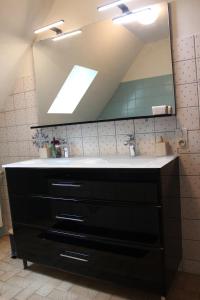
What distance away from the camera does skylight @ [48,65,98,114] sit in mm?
2244

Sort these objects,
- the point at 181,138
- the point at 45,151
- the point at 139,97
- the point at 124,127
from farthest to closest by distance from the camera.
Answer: the point at 45,151 < the point at 124,127 < the point at 139,97 < the point at 181,138

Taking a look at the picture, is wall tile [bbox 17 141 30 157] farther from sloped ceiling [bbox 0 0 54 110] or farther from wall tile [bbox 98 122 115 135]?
wall tile [bbox 98 122 115 135]

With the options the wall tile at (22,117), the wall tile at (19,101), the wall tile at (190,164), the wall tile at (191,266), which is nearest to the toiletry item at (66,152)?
the wall tile at (22,117)

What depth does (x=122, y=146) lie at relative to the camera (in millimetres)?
2154

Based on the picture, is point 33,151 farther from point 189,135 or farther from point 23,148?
point 189,135

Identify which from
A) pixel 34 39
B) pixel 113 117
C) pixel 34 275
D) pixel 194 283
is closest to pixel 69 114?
pixel 113 117

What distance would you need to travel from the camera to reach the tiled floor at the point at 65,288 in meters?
1.79

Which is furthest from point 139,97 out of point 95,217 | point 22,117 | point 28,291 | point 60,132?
point 28,291

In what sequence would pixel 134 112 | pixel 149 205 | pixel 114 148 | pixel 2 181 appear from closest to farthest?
1. pixel 149 205
2. pixel 134 112
3. pixel 114 148
4. pixel 2 181

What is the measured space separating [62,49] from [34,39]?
0.31m

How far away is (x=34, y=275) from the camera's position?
2125mm

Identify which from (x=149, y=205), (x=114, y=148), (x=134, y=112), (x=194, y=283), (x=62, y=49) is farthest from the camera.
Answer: (x=62, y=49)

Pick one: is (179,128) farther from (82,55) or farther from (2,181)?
(2,181)

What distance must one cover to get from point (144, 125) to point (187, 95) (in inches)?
14.7
